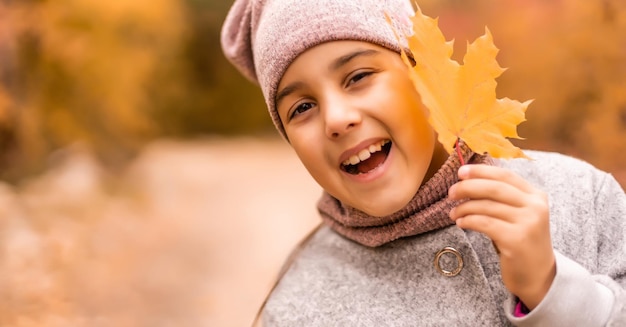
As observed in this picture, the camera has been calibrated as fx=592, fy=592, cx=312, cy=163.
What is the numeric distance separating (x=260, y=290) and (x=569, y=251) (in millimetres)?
1343

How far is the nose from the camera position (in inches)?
33.4

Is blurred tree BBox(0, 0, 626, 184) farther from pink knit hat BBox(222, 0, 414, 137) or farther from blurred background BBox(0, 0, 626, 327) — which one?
pink knit hat BBox(222, 0, 414, 137)

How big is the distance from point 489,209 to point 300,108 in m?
0.35

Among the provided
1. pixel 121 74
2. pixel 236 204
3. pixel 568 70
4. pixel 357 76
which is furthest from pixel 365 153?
pixel 121 74

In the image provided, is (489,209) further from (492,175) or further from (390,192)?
(390,192)

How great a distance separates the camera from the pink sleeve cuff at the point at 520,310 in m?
0.78

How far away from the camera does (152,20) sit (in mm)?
2238

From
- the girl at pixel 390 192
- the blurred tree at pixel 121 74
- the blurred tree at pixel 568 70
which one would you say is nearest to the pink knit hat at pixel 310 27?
the girl at pixel 390 192

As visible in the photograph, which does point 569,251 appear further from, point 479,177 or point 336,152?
point 336,152

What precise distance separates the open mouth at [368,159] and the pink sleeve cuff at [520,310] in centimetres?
28

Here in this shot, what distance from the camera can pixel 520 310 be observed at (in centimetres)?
78

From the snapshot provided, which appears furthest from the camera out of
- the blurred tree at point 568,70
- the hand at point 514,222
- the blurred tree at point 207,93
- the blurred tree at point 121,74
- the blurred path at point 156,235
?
the blurred tree at point 207,93

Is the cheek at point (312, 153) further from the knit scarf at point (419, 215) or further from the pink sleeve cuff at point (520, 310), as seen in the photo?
the pink sleeve cuff at point (520, 310)

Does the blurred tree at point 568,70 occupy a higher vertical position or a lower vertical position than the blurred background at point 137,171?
lower
